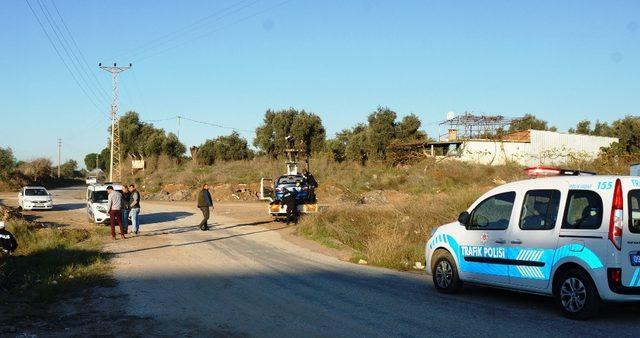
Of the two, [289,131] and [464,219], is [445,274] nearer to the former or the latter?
[464,219]

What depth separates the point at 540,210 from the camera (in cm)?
891

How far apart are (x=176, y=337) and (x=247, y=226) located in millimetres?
19141

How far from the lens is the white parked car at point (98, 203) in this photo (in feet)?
84.0

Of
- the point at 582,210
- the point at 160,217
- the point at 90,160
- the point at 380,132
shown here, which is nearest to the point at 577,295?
the point at 582,210

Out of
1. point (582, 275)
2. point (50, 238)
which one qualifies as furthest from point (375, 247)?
point (50, 238)

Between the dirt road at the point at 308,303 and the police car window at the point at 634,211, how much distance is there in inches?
49.7

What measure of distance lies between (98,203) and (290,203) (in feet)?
26.9

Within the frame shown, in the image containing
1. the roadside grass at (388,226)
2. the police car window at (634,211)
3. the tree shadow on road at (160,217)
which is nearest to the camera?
the police car window at (634,211)

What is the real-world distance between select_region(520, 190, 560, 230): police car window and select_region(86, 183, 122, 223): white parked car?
1916 centimetres

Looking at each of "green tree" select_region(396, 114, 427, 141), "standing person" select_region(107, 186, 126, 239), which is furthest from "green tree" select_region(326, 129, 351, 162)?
"standing person" select_region(107, 186, 126, 239)

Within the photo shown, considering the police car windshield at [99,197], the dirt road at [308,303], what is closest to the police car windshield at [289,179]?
the police car windshield at [99,197]

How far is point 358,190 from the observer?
46344 mm

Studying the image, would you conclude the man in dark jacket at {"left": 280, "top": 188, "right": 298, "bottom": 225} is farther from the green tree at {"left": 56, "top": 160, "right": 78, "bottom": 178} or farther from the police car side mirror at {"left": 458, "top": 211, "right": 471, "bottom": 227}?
the green tree at {"left": 56, "top": 160, "right": 78, "bottom": 178}

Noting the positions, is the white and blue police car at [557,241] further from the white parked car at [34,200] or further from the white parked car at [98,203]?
the white parked car at [34,200]
